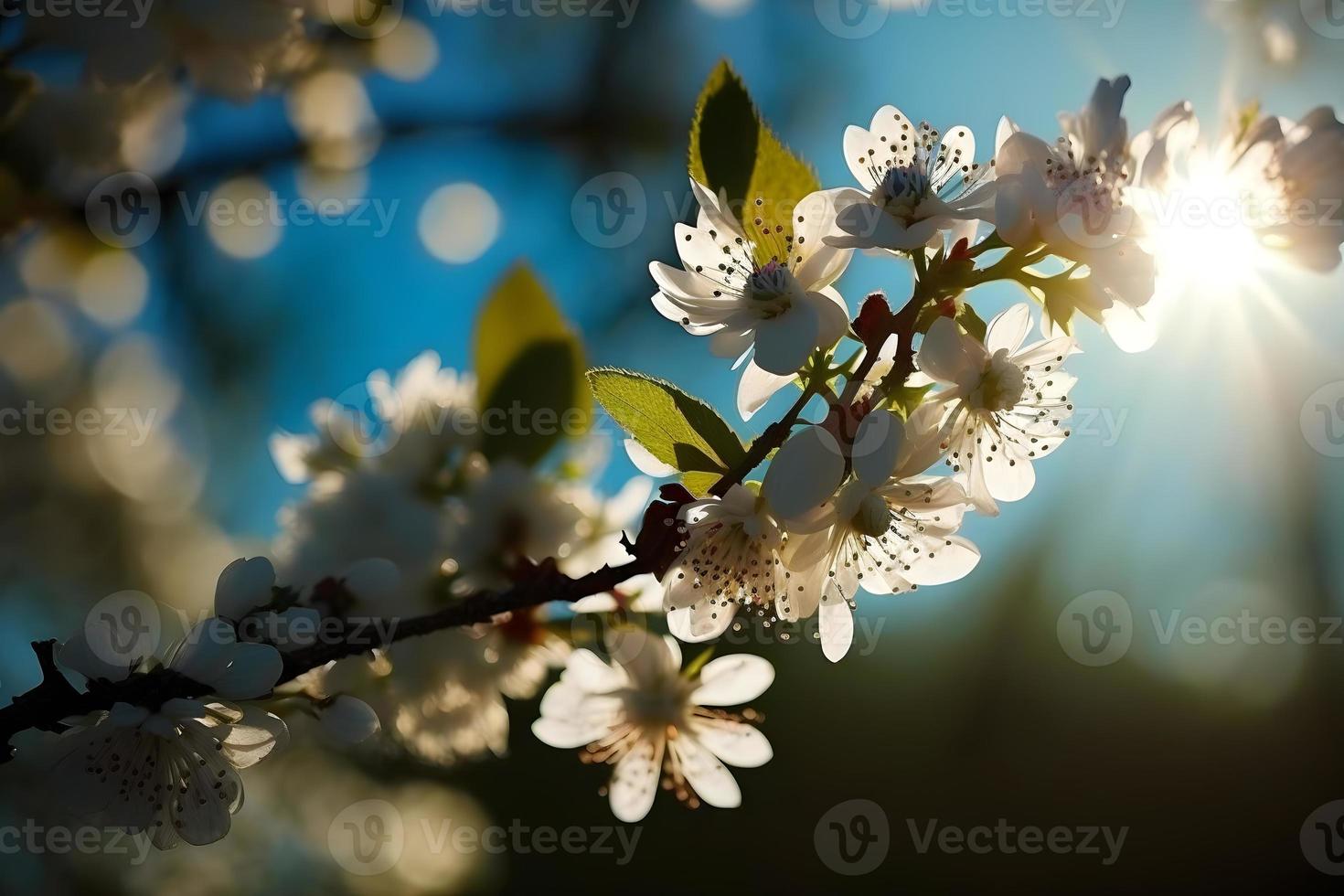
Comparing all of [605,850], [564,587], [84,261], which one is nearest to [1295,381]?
[564,587]

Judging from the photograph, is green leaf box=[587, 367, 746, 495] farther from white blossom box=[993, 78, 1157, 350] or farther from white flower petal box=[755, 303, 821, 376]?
white blossom box=[993, 78, 1157, 350]

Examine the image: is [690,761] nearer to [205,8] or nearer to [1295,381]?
[205,8]

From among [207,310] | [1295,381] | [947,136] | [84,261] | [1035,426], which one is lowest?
[1035,426]

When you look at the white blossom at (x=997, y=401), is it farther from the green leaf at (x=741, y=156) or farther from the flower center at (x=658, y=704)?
the flower center at (x=658, y=704)
